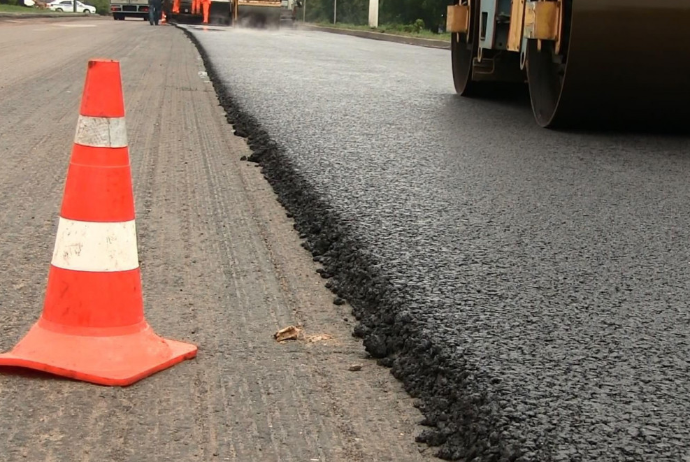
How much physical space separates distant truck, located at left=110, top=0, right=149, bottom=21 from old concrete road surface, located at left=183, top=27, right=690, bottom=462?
40584 mm

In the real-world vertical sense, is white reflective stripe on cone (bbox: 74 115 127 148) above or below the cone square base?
above

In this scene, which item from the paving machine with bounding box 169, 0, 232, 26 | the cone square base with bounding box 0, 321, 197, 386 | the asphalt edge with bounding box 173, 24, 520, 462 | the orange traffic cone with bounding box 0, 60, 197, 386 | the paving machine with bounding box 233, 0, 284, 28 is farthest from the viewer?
the paving machine with bounding box 169, 0, 232, 26

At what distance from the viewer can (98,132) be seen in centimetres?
299

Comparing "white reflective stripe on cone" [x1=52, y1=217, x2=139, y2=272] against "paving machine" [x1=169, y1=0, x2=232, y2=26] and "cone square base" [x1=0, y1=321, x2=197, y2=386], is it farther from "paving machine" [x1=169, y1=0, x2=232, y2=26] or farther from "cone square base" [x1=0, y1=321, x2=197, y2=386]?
"paving machine" [x1=169, y1=0, x2=232, y2=26]

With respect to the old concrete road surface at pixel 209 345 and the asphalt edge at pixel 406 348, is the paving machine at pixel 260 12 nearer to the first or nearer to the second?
the old concrete road surface at pixel 209 345

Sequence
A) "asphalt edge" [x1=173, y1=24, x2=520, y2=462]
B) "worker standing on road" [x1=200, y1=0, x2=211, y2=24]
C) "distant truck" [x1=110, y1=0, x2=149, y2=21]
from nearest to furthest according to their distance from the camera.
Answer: "asphalt edge" [x1=173, y1=24, x2=520, y2=462] < "worker standing on road" [x1=200, y1=0, x2=211, y2=24] < "distant truck" [x1=110, y1=0, x2=149, y2=21]

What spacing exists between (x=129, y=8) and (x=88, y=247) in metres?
46.1

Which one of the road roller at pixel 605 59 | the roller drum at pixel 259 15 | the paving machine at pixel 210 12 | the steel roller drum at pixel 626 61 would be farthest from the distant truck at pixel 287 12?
the steel roller drum at pixel 626 61

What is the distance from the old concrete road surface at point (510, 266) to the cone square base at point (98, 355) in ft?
1.91

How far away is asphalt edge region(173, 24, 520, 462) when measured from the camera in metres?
2.41

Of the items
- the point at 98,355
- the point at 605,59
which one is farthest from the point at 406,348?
the point at 605,59

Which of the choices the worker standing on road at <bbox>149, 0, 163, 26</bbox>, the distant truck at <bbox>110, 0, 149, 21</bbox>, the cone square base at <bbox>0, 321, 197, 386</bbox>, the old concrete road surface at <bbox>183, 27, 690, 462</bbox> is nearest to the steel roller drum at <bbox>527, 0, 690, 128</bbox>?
the old concrete road surface at <bbox>183, 27, 690, 462</bbox>

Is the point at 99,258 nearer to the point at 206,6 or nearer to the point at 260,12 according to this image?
the point at 260,12

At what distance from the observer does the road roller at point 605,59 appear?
683 cm
